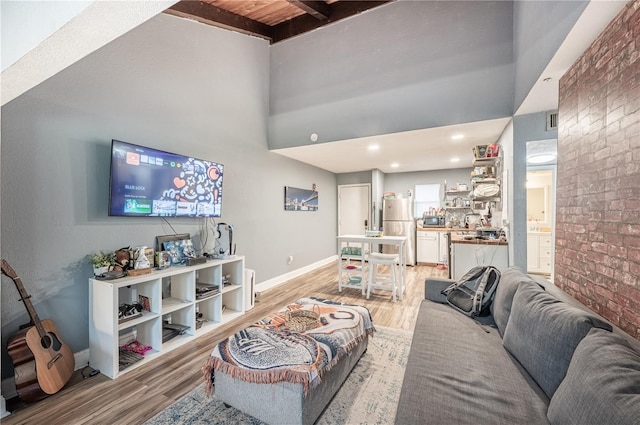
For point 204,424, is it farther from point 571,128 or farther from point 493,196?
point 493,196

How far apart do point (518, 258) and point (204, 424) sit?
3.34m

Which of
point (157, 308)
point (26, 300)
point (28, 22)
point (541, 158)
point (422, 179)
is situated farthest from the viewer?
point (422, 179)

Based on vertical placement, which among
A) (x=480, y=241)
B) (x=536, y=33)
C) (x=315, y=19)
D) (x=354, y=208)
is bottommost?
(x=480, y=241)

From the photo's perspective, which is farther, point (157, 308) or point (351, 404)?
point (157, 308)

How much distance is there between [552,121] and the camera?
284cm

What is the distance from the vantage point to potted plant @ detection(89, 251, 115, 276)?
224cm

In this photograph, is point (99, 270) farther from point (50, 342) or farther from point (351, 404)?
point (351, 404)

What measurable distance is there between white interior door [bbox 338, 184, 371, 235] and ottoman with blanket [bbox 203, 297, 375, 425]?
4878 millimetres

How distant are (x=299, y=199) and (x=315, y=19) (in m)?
2.97

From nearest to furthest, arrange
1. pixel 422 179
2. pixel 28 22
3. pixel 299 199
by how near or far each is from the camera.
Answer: pixel 28 22 → pixel 299 199 → pixel 422 179

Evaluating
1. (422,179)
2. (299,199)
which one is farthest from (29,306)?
(422,179)

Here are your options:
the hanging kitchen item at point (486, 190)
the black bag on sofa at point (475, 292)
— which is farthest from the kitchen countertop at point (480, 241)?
the black bag on sofa at point (475, 292)

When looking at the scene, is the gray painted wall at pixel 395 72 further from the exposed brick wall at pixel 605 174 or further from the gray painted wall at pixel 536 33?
the exposed brick wall at pixel 605 174

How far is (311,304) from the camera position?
94.6 inches
